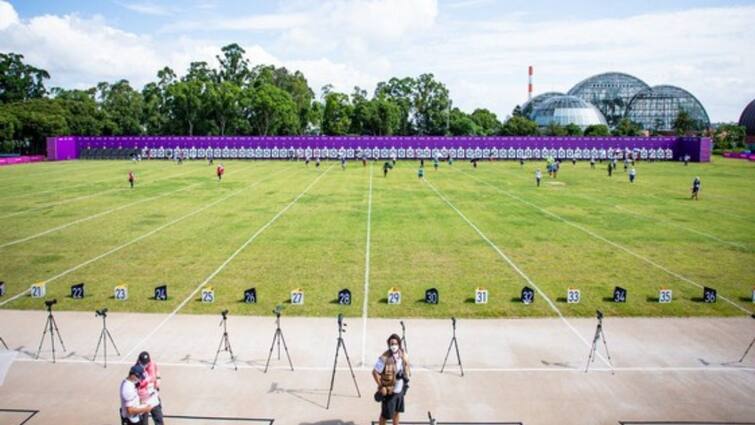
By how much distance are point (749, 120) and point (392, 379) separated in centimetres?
15288

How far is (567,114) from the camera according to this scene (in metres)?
157

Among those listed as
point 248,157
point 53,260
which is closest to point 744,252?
point 53,260

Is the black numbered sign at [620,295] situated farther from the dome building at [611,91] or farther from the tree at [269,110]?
the dome building at [611,91]

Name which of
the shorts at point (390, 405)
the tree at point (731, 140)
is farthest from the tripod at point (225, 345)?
the tree at point (731, 140)

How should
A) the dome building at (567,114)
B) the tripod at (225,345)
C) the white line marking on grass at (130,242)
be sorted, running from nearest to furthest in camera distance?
the tripod at (225,345)
the white line marking on grass at (130,242)
the dome building at (567,114)

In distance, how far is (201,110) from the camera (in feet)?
333

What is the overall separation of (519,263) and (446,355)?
10250 mm

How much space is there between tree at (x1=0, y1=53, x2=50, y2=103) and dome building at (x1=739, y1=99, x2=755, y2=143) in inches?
6054

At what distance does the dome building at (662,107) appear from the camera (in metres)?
180

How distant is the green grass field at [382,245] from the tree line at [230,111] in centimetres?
5288

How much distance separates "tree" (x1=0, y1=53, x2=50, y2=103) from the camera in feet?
382

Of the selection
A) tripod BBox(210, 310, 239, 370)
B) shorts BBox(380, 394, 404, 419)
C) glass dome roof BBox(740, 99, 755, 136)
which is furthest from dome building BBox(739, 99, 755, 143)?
shorts BBox(380, 394, 404, 419)

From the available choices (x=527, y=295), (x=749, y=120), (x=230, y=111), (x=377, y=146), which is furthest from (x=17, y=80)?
(x=749, y=120)

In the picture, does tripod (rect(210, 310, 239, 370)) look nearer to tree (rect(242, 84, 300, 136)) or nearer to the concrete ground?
the concrete ground
